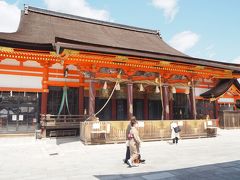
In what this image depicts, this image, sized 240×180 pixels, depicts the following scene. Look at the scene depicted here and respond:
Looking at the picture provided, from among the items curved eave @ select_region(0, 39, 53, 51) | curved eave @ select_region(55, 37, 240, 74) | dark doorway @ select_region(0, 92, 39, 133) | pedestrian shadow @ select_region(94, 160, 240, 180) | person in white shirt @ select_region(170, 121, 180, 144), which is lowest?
pedestrian shadow @ select_region(94, 160, 240, 180)

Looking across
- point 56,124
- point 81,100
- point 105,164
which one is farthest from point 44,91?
point 105,164

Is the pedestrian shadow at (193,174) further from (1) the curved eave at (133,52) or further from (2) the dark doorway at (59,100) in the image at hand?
(2) the dark doorway at (59,100)

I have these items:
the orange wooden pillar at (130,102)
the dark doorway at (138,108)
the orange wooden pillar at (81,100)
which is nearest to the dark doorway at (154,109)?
the dark doorway at (138,108)

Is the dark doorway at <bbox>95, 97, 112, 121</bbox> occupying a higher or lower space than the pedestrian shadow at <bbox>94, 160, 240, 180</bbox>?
higher

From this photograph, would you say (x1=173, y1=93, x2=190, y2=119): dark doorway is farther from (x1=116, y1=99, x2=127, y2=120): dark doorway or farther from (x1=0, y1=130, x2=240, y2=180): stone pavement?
(x1=0, y1=130, x2=240, y2=180): stone pavement

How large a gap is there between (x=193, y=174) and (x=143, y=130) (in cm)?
564

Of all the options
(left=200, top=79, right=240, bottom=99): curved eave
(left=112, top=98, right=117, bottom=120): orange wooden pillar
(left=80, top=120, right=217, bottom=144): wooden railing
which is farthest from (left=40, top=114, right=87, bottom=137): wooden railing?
(left=200, top=79, right=240, bottom=99): curved eave

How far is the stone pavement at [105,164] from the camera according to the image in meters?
5.19

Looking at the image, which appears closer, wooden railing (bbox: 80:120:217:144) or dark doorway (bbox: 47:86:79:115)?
wooden railing (bbox: 80:120:217:144)

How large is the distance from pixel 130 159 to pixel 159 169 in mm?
878

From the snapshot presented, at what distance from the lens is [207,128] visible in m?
12.7

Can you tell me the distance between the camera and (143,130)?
1088cm

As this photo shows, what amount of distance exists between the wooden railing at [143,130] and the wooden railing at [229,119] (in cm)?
541

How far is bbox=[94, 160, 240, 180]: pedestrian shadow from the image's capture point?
16.4 ft
